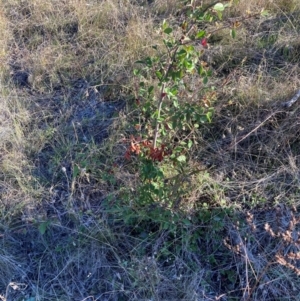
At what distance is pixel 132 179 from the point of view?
9.25 feet

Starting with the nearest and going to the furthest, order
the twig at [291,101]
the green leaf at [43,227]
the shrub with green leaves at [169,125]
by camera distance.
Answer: the shrub with green leaves at [169,125], the green leaf at [43,227], the twig at [291,101]

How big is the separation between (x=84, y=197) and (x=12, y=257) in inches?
21.1

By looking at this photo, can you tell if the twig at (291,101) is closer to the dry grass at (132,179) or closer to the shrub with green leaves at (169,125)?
the dry grass at (132,179)

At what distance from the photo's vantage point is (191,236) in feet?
8.43

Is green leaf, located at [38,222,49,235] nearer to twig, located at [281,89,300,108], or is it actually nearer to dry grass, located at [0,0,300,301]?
dry grass, located at [0,0,300,301]

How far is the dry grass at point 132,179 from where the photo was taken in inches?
98.0

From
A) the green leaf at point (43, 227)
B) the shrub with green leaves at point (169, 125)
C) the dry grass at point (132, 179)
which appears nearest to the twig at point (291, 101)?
the dry grass at point (132, 179)

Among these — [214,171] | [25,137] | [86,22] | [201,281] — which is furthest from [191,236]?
[86,22]

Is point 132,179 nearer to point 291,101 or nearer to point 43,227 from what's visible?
point 43,227

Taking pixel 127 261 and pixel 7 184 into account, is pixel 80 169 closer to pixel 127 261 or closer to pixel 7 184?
pixel 7 184

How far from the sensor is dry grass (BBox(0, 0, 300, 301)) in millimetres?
2488

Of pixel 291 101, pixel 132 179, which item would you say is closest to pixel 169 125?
pixel 132 179

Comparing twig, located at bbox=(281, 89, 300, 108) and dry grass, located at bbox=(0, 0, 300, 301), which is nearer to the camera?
dry grass, located at bbox=(0, 0, 300, 301)

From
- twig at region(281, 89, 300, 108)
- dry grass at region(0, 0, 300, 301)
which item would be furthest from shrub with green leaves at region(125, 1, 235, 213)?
twig at region(281, 89, 300, 108)
